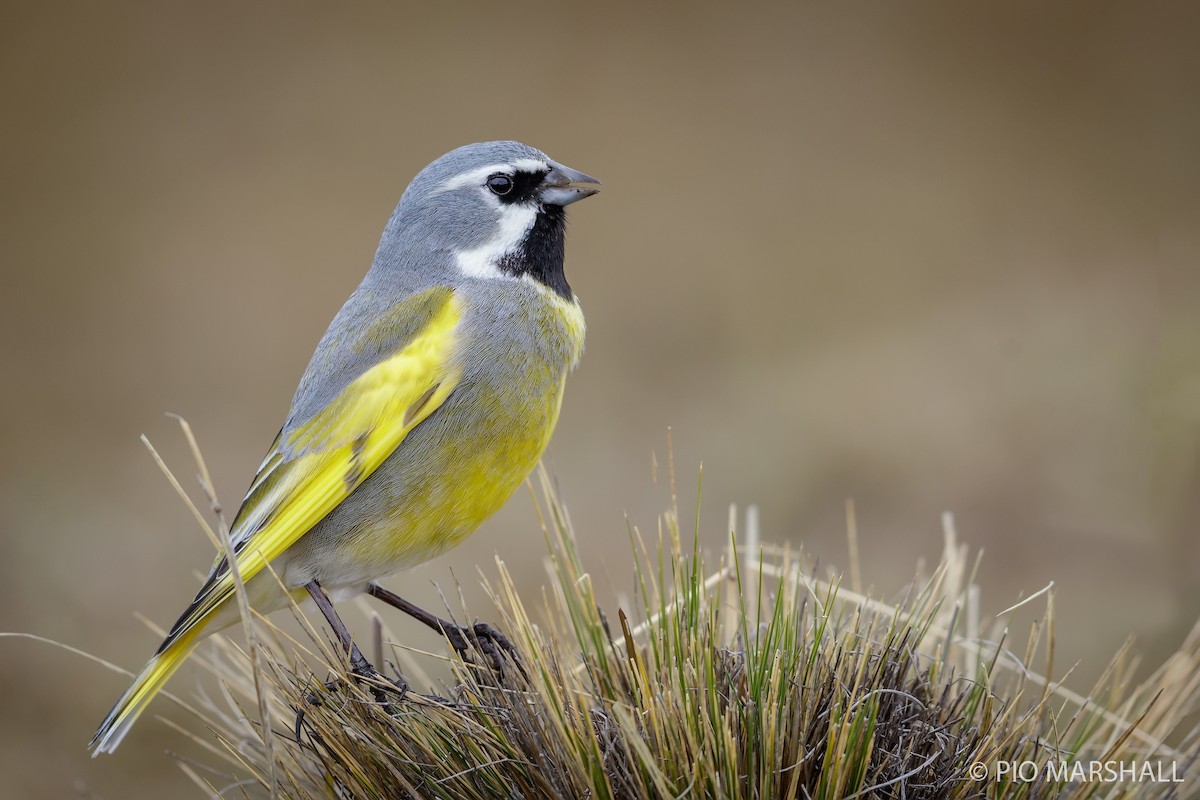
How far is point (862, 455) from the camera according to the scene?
5.86 metres

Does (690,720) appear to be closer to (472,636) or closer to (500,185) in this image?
(472,636)

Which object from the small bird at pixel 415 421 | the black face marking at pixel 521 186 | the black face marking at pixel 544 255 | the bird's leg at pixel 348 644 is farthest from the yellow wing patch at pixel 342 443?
the black face marking at pixel 521 186

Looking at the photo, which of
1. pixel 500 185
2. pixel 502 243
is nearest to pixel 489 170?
pixel 500 185

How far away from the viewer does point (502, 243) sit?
9.34ft

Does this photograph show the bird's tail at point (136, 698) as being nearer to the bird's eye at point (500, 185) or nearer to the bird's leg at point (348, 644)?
the bird's leg at point (348, 644)

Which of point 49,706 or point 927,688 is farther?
point 49,706

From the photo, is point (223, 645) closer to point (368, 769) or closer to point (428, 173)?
point (368, 769)

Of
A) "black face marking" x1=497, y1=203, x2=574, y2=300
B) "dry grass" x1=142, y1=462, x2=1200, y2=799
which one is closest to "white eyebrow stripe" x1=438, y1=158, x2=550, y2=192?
"black face marking" x1=497, y1=203, x2=574, y2=300

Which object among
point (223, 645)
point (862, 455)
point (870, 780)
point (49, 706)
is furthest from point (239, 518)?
point (862, 455)

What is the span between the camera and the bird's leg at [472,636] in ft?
7.03

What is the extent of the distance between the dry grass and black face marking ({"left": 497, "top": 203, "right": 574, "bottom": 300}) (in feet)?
2.82

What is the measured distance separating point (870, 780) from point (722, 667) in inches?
12.5

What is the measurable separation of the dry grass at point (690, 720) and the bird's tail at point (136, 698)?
0.80 feet

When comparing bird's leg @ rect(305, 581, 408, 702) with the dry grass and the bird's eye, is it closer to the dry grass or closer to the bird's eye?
the dry grass
